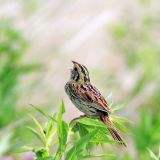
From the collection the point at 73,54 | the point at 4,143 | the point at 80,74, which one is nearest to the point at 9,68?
the point at 4,143

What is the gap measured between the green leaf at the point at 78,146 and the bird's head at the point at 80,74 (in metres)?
0.32

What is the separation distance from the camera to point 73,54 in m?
6.86

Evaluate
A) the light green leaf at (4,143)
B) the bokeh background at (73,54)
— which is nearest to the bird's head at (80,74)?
the light green leaf at (4,143)

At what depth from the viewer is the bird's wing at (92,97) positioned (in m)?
1.92

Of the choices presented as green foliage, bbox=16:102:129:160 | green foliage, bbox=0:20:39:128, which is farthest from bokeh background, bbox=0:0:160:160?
green foliage, bbox=16:102:129:160

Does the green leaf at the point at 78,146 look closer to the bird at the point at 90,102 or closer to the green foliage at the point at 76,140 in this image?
the green foliage at the point at 76,140

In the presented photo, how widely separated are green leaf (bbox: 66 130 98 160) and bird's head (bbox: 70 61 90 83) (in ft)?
1.06

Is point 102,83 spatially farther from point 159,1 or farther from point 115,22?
point 159,1

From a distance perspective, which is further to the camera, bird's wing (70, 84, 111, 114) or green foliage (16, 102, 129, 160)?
bird's wing (70, 84, 111, 114)

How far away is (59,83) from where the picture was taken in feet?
21.7

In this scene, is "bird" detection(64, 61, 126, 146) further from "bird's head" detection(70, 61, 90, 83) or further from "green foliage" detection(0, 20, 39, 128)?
"green foliage" detection(0, 20, 39, 128)

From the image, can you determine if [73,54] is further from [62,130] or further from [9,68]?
[62,130]

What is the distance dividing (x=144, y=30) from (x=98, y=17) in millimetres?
539

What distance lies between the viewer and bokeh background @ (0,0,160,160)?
16.6 ft
